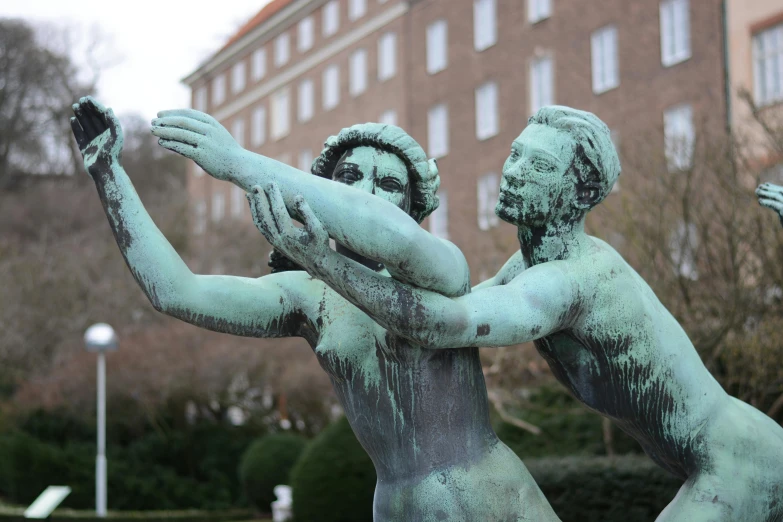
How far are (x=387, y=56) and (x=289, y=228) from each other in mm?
32339

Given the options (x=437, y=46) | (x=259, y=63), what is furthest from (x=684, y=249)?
(x=259, y=63)

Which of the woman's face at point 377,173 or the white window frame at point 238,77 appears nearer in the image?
the woman's face at point 377,173

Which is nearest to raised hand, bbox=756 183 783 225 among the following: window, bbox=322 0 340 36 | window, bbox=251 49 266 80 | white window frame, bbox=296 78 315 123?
window, bbox=322 0 340 36

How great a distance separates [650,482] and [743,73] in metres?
12.7

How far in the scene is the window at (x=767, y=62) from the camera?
1825 cm

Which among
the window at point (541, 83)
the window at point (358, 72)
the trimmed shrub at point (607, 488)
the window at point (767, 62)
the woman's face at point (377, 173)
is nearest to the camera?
the woman's face at point (377, 173)

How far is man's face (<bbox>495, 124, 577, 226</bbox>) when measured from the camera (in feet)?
9.23

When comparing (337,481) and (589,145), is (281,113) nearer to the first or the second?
(337,481)

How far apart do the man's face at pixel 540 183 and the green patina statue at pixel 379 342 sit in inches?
10.0

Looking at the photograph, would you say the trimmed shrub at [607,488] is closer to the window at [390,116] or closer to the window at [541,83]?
the window at [541,83]

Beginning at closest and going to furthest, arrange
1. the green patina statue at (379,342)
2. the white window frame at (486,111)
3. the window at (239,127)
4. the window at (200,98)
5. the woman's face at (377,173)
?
the green patina statue at (379,342)
the woman's face at (377,173)
the white window frame at (486,111)
the window at (239,127)
the window at (200,98)

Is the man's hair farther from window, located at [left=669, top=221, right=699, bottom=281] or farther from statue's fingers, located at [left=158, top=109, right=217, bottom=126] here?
window, located at [left=669, top=221, right=699, bottom=281]

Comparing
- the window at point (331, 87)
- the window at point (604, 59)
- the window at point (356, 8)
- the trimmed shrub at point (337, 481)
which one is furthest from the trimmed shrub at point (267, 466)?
the window at point (331, 87)

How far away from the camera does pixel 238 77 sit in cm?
4472
